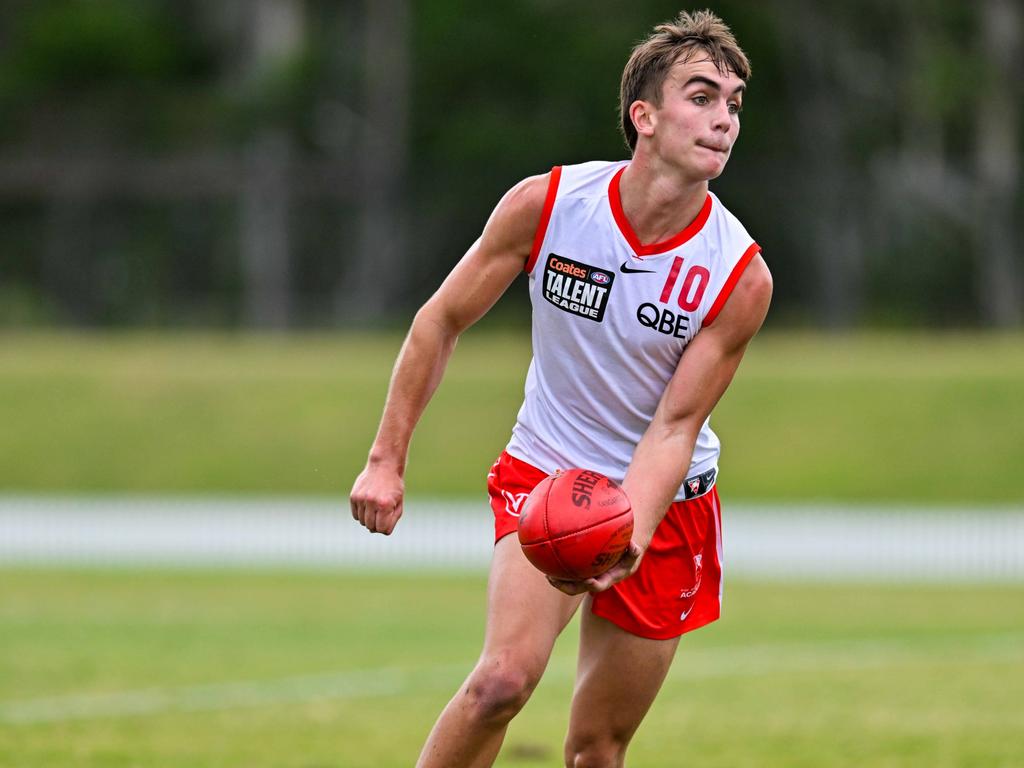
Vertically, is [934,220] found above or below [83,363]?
above

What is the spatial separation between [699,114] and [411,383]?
121 centimetres

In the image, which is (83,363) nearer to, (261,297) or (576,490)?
(261,297)

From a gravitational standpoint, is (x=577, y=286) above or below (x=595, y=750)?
above

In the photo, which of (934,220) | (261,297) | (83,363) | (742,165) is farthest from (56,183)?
(934,220)

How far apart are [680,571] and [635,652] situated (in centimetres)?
31

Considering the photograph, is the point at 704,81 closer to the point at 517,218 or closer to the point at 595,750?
the point at 517,218

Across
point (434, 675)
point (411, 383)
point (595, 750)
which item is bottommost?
point (434, 675)

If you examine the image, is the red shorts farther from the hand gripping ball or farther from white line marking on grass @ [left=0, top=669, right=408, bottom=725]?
white line marking on grass @ [left=0, top=669, right=408, bottom=725]

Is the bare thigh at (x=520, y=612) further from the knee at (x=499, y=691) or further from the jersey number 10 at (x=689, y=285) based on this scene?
the jersey number 10 at (x=689, y=285)

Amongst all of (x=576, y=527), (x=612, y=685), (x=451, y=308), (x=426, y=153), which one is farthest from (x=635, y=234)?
(x=426, y=153)

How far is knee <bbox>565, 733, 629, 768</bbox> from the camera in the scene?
5.59 m

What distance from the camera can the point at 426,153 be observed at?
36.2 metres

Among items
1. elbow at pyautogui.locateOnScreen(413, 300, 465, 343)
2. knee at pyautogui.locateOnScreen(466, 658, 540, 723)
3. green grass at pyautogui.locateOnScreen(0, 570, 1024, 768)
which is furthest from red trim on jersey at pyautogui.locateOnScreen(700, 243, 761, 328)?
green grass at pyautogui.locateOnScreen(0, 570, 1024, 768)

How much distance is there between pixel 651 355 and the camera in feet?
18.0
